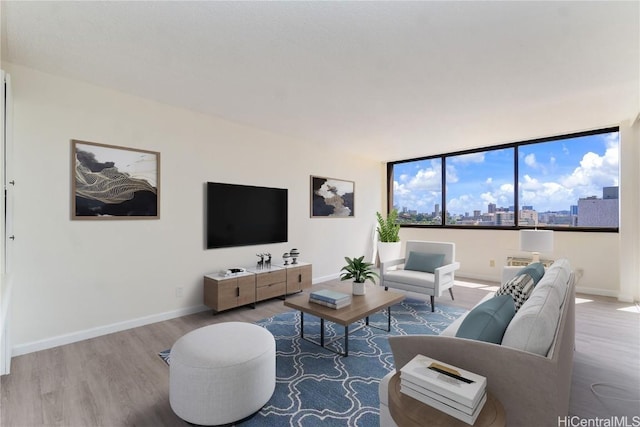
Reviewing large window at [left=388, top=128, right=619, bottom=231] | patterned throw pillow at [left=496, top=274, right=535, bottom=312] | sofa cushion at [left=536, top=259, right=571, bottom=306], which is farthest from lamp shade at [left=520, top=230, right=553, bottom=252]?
patterned throw pillow at [left=496, top=274, right=535, bottom=312]

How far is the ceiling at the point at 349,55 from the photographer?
6.03 ft

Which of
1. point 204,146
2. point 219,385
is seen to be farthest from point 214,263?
point 219,385

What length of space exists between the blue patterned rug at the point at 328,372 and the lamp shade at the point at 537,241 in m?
1.57

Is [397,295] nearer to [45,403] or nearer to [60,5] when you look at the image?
[45,403]

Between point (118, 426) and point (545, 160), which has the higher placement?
point (545, 160)

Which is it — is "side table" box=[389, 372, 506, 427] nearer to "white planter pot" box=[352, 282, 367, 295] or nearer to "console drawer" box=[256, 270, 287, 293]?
"white planter pot" box=[352, 282, 367, 295]

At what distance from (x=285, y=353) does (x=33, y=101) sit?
312cm

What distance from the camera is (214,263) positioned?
378 centimetres

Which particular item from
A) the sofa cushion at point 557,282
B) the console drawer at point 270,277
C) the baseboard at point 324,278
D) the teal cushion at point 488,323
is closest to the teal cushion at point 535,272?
the sofa cushion at point 557,282

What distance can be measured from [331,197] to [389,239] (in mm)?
1649

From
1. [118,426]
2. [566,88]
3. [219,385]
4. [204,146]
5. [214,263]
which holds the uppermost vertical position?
[566,88]

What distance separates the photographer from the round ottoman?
1.65m

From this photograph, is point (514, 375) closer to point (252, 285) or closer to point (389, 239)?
point (252, 285)

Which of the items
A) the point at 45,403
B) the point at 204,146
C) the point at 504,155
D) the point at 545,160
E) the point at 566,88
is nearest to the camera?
the point at 45,403
